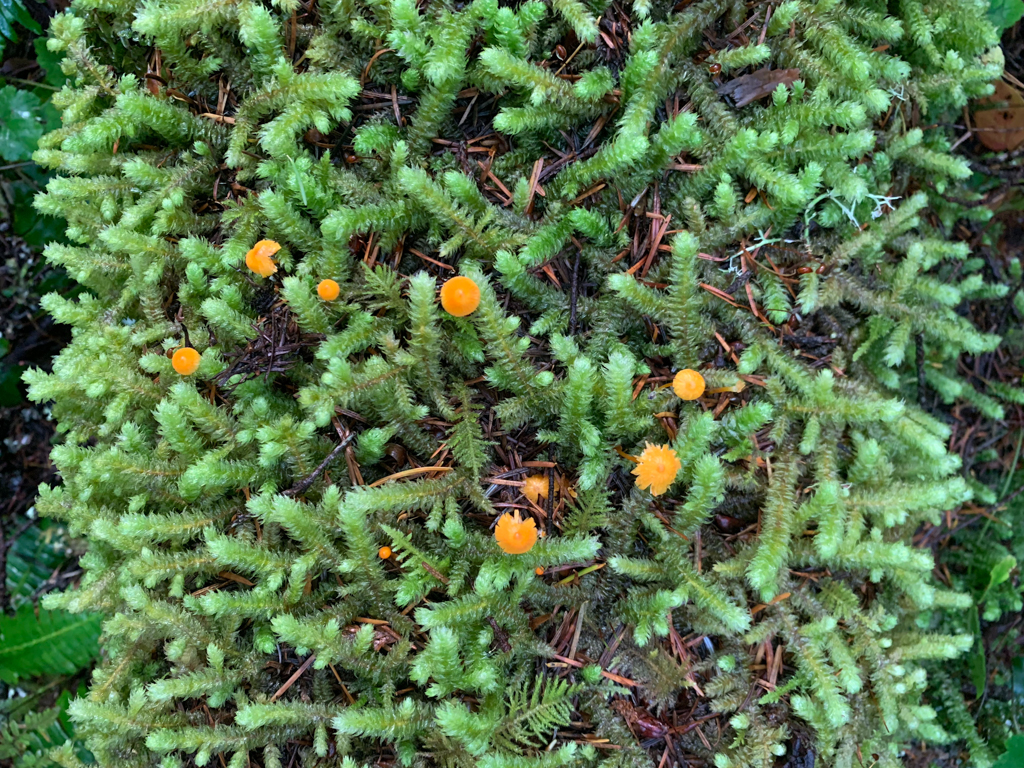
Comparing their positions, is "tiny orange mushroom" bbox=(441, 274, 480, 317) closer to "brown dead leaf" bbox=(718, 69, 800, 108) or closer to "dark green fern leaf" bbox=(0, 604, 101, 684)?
"brown dead leaf" bbox=(718, 69, 800, 108)

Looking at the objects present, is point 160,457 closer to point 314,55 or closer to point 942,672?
point 314,55

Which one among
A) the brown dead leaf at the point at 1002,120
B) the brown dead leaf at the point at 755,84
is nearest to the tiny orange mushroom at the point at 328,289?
the brown dead leaf at the point at 755,84

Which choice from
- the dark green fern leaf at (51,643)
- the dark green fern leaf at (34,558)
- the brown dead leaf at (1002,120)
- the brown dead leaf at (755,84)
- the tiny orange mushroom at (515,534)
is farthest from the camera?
the dark green fern leaf at (34,558)

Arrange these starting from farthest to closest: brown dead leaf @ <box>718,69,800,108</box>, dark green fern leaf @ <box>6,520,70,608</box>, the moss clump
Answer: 1. dark green fern leaf @ <box>6,520,70,608</box>
2. brown dead leaf @ <box>718,69,800,108</box>
3. the moss clump

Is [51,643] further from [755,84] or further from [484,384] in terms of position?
[755,84]

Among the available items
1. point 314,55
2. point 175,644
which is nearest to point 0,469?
A: point 175,644

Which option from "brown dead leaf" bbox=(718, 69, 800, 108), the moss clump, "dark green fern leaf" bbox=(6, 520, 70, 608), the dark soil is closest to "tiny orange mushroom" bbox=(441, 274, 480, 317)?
the moss clump

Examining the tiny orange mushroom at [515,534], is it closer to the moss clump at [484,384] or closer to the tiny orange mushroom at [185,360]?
the moss clump at [484,384]
